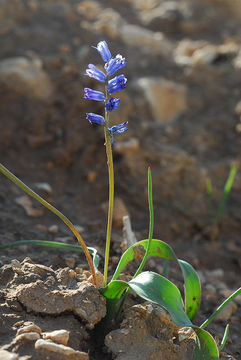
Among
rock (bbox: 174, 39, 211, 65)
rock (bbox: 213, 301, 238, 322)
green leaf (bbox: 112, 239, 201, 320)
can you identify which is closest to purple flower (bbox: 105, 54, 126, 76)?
green leaf (bbox: 112, 239, 201, 320)

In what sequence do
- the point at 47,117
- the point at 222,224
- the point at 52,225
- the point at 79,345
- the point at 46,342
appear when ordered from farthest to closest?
the point at 47,117 → the point at 222,224 → the point at 52,225 → the point at 79,345 → the point at 46,342

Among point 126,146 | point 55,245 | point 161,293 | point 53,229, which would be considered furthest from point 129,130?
point 161,293

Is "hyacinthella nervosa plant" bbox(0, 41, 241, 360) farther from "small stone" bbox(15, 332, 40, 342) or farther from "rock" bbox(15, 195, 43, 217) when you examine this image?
"rock" bbox(15, 195, 43, 217)

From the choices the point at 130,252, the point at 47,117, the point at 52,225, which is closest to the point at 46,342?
the point at 130,252

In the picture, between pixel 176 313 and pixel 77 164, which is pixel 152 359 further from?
pixel 77 164

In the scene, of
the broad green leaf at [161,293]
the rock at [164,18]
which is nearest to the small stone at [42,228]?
the broad green leaf at [161,293]

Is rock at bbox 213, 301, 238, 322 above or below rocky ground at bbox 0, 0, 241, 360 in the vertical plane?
below

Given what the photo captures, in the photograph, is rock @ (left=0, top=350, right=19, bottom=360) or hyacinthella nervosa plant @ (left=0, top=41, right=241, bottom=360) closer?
rock @ (left=0, top=350, right=19, bottom=360)

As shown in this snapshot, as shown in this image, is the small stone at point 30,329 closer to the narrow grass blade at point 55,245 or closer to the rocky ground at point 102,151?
the rocky ground at point 102,151
